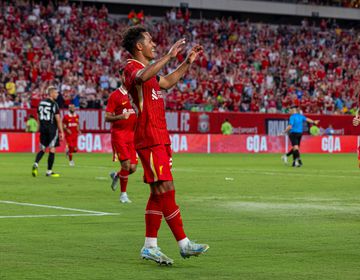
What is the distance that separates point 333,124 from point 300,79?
147 inches

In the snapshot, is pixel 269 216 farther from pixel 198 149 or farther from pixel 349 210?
pixel 198 149

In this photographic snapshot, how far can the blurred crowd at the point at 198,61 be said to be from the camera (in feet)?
162

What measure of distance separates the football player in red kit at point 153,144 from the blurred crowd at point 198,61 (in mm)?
35922

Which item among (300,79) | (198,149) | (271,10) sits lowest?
(198,149)

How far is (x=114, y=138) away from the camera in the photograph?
19.0 meters

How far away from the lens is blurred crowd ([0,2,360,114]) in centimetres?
4925

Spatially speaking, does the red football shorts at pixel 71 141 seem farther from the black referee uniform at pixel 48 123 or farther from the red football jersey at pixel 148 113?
the red football jersey at pixel 148 113

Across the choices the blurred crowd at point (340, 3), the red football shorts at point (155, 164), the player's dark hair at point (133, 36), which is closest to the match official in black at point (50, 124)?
the player's dark hair at point (133, 36)

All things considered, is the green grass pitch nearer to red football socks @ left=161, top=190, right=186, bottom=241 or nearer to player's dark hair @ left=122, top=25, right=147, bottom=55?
red football socks @ left=161, top=190, right=186, bottom=241

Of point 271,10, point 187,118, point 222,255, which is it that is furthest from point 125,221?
point 271,10

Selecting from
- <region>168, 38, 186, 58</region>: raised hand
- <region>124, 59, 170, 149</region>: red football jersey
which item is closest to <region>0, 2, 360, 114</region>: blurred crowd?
<region>124, 59, 170, 149</region>: red football jersey

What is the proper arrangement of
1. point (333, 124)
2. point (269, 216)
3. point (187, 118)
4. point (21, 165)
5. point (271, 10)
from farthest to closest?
point (271, 10) → point (333, 124) → point (187, 118) → point (21, 165) → point (269, 216)

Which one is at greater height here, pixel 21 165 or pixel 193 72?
pixel 193 72

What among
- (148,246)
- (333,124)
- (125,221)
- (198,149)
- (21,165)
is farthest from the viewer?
(333,124)
